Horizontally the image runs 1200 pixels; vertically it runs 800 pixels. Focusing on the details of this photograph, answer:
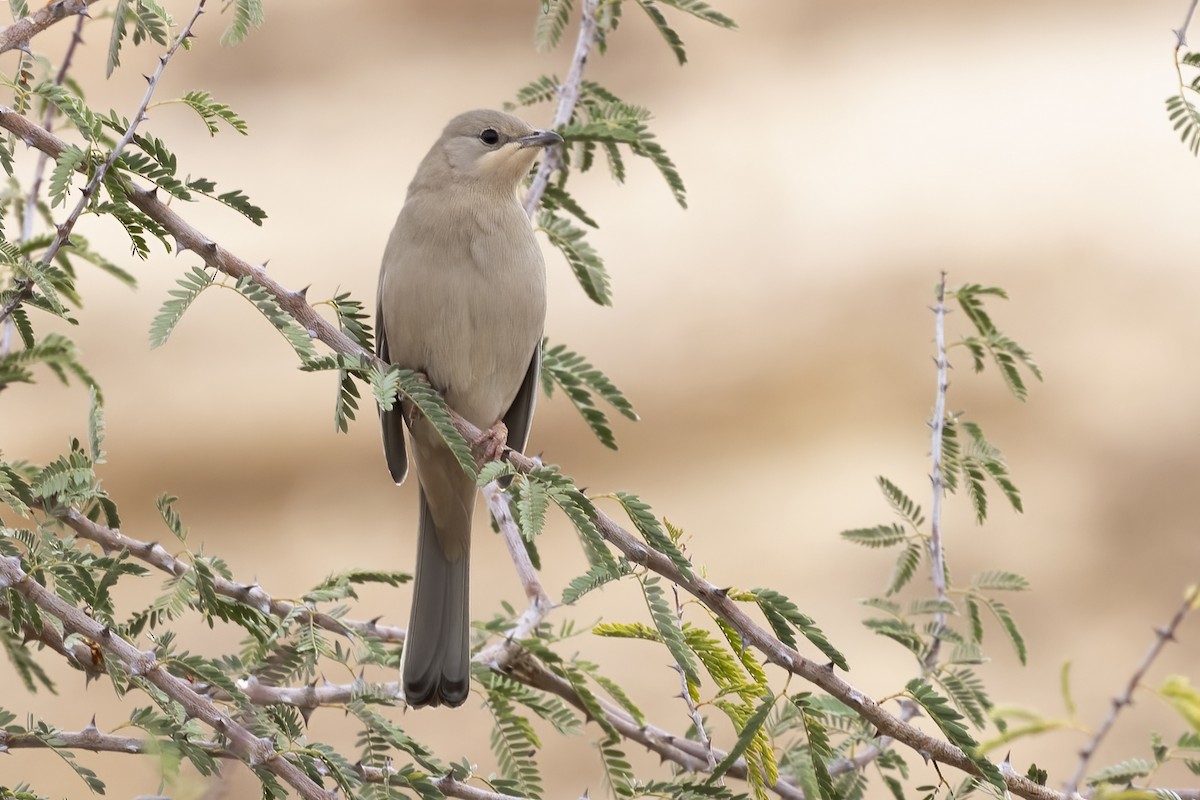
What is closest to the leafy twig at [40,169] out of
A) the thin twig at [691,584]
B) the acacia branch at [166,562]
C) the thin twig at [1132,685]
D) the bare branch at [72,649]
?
the thin twig at [691,584]

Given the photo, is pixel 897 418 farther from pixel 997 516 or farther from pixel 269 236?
pixel 269 236

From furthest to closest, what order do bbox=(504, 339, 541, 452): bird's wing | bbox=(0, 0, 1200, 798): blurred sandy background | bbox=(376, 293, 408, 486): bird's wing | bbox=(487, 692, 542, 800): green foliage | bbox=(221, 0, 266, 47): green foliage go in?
bbox=(0, 0, 1200, 798): blurred sandy background → bbox=(504, 339, 541, 452): bird's wing → bbox=(376, 293, 408, 486): bird's wing → bbox=(487, 692, 542, 800): green foliage → bbox=(221, 0, 266, 47): green foliage

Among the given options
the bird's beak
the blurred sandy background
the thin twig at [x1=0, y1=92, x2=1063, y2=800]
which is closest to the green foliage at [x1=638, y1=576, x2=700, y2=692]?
the thin twig at [x1=0, y1=92, x2=1063, y2=800]

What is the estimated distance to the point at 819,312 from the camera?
32.0 ft

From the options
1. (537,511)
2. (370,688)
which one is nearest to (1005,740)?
(537,511)

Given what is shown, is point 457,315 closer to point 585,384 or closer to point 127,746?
point 585,384

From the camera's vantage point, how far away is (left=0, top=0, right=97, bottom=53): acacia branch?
244 cm

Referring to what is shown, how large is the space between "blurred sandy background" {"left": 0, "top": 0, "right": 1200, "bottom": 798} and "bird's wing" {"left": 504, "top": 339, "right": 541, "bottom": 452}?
516cm

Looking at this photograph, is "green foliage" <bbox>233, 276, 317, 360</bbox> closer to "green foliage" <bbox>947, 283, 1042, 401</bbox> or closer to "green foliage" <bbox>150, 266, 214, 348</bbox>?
"green foliage" <bbox>150, 266, 214, 348</bbox>

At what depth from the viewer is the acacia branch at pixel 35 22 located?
8.01 ft

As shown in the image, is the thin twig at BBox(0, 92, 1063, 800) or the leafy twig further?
the leafy twig

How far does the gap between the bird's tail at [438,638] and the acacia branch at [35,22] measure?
1.69 meters

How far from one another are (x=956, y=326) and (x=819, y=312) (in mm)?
1052

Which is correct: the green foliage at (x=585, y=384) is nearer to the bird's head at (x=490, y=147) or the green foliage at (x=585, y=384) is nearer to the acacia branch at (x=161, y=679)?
the bird's head at (x=490, y=147)
